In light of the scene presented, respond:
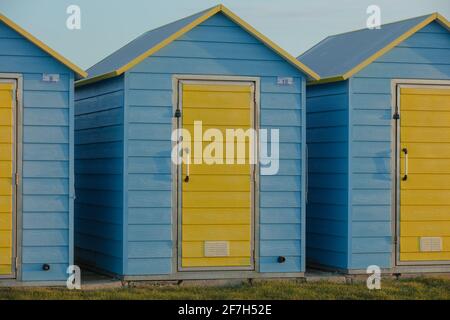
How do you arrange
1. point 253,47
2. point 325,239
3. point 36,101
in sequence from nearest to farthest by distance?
point 36,101 < point 253,47 < point 325,239

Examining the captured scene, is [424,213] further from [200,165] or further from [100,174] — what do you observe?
[100,174]

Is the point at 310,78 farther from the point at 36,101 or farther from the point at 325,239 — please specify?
the point at 36,101

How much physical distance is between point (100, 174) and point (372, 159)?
3427 millimetres

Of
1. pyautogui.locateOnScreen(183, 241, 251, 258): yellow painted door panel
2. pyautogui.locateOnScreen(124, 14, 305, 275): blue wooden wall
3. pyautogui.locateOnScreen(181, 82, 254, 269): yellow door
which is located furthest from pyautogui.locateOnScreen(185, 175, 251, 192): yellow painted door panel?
pyautogui.locateOnScreen(183, 241, 251, 258): yellow painted door panel

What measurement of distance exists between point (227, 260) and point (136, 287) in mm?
1182

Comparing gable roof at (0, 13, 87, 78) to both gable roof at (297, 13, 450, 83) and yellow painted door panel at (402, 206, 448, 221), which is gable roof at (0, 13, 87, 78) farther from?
yellow painted door panel at (402, 206, 448, 221)

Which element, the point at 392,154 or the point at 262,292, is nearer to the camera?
the point at 262,292

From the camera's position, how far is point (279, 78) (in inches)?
547

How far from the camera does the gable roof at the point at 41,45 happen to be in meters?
12.9

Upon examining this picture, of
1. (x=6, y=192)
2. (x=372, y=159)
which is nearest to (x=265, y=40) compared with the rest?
(x=372, y=159)

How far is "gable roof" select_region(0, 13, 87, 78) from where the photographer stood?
12.9 metres

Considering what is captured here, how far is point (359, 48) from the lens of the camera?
15125mm

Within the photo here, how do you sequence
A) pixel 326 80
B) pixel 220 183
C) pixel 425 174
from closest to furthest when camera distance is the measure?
pixel 220 183 < pixel 425 174 < pixel 326 80

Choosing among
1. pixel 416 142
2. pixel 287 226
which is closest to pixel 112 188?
pixel 287 226
